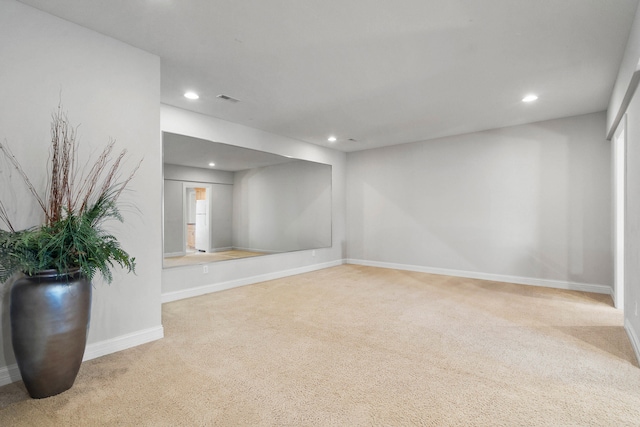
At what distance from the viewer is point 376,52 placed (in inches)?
112

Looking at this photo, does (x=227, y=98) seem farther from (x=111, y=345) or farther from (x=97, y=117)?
(x=111, y=345)

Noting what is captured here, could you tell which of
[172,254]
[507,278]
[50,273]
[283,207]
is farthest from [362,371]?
[507,278]

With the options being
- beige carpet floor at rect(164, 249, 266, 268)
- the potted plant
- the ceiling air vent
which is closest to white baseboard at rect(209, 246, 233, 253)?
beige carpet floor at rect(164, 249, 266, 268)

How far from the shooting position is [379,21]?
239cm

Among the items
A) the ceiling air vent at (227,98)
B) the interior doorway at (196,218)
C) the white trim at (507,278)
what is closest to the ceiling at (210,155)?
the interior doorway at (196,218)

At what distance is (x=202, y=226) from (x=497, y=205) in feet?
15.0

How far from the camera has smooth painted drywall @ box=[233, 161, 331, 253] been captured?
5.19m

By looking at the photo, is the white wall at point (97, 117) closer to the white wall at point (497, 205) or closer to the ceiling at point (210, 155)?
the ceiling at point (210, 155)

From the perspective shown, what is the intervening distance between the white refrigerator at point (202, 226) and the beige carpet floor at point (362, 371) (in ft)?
3.14

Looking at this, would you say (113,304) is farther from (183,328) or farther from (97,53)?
(97,53)

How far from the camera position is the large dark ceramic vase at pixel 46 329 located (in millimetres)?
1896

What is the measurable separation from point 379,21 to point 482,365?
8.57 feet

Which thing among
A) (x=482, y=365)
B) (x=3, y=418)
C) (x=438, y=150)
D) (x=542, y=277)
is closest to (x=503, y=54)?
(x=482, y=365)

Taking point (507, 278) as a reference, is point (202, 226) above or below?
→ above
